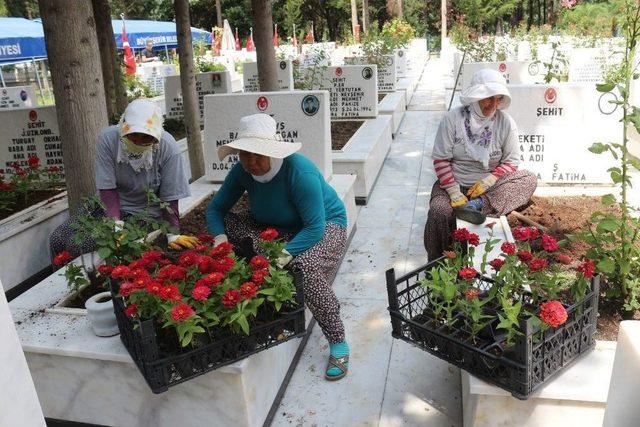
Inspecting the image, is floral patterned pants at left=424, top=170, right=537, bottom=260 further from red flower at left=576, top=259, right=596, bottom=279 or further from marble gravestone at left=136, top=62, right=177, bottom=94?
marble gravestone at left=136, top=62, right=177, bottom=94

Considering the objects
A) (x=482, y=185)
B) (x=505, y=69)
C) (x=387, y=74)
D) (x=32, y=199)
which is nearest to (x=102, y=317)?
(x=482, y=185)

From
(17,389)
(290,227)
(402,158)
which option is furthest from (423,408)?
(402,158)

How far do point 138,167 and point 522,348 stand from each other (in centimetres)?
255

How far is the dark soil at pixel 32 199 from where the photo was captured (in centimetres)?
517

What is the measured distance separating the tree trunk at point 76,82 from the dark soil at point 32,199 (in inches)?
67.3

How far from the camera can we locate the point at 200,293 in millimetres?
2316

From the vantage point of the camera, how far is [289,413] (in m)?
3.03

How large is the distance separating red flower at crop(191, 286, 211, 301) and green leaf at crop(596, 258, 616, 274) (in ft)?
6.17

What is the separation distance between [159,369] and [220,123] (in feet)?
11.3

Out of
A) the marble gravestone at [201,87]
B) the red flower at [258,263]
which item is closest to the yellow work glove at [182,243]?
the red flower at [258,263]

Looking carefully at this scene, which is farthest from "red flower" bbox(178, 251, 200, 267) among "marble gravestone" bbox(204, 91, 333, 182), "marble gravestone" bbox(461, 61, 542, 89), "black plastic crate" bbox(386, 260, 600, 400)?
"marble gravestone" bbox(461, 61, 542, 89)

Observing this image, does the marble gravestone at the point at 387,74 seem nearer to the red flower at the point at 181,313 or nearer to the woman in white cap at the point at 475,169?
the woman in white cap at the point at 475,169

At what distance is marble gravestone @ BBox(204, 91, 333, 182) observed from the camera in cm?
525

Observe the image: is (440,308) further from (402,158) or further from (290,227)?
(402,158)
